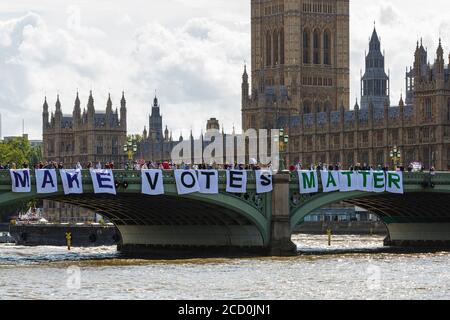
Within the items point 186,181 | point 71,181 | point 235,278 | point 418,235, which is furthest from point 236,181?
point 418,235

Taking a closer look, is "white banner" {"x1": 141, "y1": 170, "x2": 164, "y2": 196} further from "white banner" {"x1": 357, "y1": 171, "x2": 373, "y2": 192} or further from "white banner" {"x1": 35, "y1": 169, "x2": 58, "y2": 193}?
"white banner" {"x1": 357, "y1": 171, "x2": 373, "y2": 192}

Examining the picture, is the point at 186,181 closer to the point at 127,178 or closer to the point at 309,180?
the point at 127,178

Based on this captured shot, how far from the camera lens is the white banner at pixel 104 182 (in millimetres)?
91438

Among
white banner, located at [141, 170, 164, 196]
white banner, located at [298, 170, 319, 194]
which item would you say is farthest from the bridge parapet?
white banner, located at [298, 170, 319, 194]

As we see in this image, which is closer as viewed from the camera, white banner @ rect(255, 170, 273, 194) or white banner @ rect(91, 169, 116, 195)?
white banner @ rect(91, 169, 116, 195)

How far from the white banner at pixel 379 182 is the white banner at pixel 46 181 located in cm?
2257

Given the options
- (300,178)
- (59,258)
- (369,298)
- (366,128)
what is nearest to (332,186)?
(300,178)

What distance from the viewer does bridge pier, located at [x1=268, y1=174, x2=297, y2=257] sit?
323ft

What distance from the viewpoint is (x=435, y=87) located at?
171000 millimetres

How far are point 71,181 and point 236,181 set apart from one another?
1107cm

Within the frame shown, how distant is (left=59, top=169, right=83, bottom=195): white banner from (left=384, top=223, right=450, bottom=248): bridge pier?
32560 millimetres
